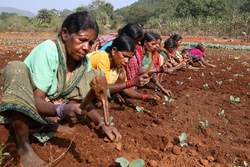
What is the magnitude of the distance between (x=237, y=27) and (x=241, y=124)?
2695 centimetres

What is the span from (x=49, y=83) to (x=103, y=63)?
159 centimetres

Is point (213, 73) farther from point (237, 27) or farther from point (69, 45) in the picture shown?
point (237, 27)

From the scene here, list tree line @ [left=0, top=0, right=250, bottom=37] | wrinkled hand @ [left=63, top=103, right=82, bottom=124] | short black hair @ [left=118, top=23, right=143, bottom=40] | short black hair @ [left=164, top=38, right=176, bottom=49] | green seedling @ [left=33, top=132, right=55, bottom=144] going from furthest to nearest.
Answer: tree line @ [left=0, top=0, right=250, bottom=37]
short black hair @ [left=164, top=38, right=176, bottom=49]
short black hair @ [left=118, top=23, right=143, bottom=40]
green seedling @ [left=33, top=132, right=55, bottom=144]
wrinkled hand @ [left=63, top=103, right=82, bottom=124]

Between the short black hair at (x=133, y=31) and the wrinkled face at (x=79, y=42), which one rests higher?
the wrinkled face at (x=79, y=42)

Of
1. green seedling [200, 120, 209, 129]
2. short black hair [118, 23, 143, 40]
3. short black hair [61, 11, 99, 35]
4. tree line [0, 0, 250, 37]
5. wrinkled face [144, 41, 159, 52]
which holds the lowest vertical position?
tree line [0, 0, 250, 37]

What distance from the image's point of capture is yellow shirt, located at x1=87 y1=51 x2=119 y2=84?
4832mm

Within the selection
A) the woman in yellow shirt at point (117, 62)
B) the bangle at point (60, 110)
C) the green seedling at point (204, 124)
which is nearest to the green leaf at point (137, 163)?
the bangle at point (60, 110)

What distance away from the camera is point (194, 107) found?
5.76 m

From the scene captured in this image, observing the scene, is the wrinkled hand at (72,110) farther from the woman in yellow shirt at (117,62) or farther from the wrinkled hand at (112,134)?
the woman in yellow shirt at (117,62)

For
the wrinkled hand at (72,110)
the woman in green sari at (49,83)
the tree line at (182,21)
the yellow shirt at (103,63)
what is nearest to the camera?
the wrinkled hand at (72,110)

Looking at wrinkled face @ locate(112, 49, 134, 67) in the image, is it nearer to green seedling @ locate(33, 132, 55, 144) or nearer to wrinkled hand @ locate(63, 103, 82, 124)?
green seedling @ locate(33, 132, 55, 144)

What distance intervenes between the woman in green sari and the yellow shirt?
107cm

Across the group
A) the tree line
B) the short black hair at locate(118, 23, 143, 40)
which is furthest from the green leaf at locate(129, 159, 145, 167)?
the tree line

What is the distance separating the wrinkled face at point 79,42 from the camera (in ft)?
11.0
